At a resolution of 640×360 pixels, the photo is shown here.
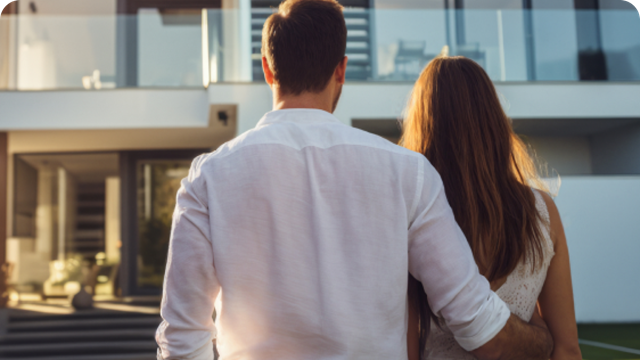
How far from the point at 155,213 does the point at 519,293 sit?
1033 cm

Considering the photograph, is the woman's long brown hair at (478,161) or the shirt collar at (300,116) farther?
the woman's long brown hair at (478,161)

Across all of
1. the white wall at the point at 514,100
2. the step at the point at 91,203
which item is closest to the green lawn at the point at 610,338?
the white wall at the point at 514,100

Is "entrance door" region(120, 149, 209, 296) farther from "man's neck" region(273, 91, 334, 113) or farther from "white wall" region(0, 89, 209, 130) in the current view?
"man's neck" region(273, 91, 334, 113)

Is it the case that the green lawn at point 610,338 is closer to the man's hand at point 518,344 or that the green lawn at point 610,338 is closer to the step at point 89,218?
the man's hand at point 518,344

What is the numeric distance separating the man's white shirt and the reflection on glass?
10198 millimetres

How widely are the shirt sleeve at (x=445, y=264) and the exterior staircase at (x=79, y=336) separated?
7148 mm

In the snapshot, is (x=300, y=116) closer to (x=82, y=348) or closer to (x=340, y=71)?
(x=340, y=71)

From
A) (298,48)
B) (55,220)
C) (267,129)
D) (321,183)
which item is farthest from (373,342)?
(55,220)

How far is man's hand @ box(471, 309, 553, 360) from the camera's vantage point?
4.02 feet

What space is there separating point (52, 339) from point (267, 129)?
8512 millimetres

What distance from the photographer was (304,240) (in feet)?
3.55

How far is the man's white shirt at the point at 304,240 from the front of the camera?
107 cm

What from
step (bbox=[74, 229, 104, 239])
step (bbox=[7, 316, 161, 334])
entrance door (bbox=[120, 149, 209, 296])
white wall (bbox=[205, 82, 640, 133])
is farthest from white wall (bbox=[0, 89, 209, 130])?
step (bbox=[74, 229, 104, 239])

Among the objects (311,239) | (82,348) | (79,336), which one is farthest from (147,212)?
(311,239)
